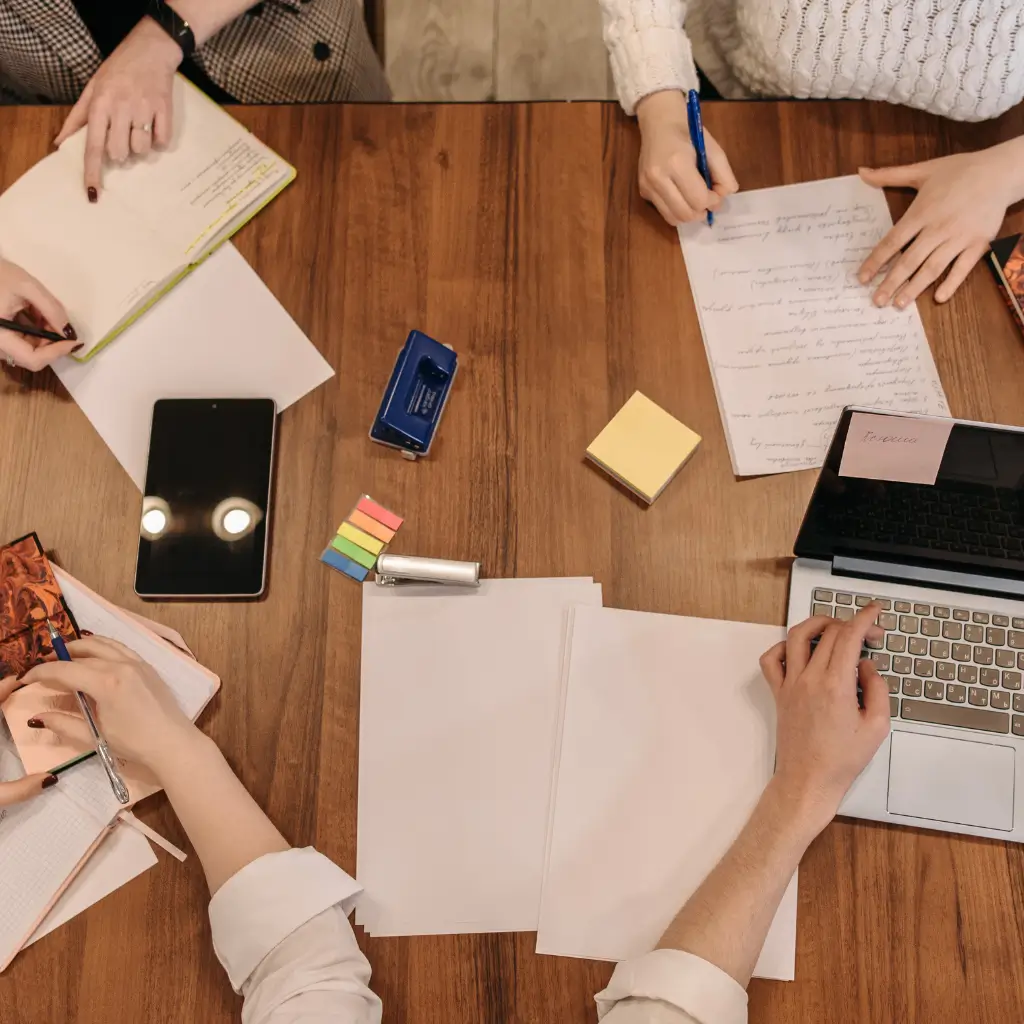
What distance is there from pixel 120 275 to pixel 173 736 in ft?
1.62

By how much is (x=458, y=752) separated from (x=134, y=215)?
0.68m

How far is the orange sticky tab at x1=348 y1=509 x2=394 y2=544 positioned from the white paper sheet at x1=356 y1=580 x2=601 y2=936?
53mm

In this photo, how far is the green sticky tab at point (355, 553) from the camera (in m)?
0.81

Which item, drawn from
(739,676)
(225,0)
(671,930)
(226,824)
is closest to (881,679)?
(739,676)

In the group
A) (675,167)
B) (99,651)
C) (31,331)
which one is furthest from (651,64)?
(99,651)

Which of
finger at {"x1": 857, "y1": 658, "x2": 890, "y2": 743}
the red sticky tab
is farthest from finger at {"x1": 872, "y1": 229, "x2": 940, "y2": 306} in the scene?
the red sticky tab

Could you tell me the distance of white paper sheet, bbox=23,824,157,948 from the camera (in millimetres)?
737

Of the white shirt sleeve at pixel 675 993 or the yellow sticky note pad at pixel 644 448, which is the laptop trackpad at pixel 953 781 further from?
the yellow sticky note pad at pixel 644 448

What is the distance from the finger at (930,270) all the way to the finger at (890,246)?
32mm

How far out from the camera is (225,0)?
0.97 m

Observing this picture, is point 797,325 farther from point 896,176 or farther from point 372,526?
point 372,526

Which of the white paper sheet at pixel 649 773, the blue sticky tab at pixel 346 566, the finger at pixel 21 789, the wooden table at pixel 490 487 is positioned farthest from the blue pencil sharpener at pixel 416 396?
the finger at pixel 21 789

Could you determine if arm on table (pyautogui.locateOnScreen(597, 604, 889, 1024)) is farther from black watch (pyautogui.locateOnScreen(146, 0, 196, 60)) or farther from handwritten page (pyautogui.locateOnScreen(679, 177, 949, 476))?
black watch (pyautogui.locateOnScreen(146, 0, 196, 60))

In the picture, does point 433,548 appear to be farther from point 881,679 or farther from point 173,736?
point 881,679
